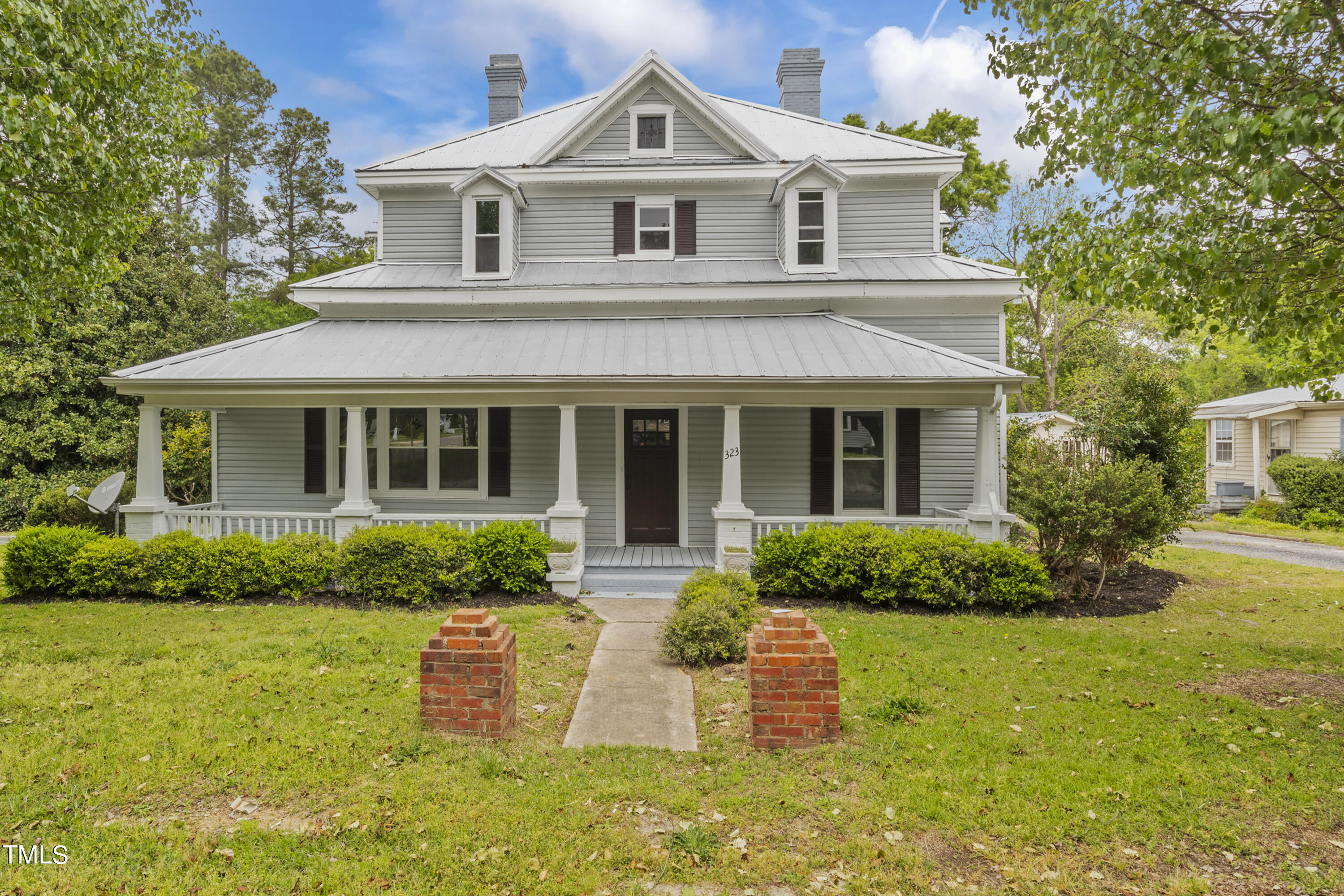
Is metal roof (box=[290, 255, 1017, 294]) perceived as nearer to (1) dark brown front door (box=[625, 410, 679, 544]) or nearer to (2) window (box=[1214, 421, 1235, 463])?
(1) dark brown front door (box=[625, 410, 679, 544])

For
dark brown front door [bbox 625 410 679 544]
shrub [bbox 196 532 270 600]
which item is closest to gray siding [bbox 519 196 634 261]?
dark brown front door [bbox 625 410 679 544]

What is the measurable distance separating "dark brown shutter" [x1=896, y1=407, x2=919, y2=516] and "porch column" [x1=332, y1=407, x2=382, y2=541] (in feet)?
27.8

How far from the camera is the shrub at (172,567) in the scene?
8.67m

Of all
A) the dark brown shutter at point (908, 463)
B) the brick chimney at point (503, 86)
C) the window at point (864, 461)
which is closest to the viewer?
the dark brown shutter at point (908, 463)

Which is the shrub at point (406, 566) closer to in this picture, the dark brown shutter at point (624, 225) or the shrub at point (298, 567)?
the shrub at point (298, 567)

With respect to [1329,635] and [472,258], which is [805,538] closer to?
[1329,635]

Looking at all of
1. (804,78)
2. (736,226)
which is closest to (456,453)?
(736,226)

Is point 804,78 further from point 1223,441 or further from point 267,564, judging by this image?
point 1223,441

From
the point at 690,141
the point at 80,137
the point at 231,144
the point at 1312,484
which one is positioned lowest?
the point at 1312,484

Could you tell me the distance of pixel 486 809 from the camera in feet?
11.4

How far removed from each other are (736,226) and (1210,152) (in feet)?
27.3

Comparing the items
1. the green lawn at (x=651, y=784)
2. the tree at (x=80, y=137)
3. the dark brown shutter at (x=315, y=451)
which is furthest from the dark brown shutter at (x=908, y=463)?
the tree at (x=80, y=137)

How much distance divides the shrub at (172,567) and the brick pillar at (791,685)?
8.31 m

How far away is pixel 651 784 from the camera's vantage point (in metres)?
3.82
